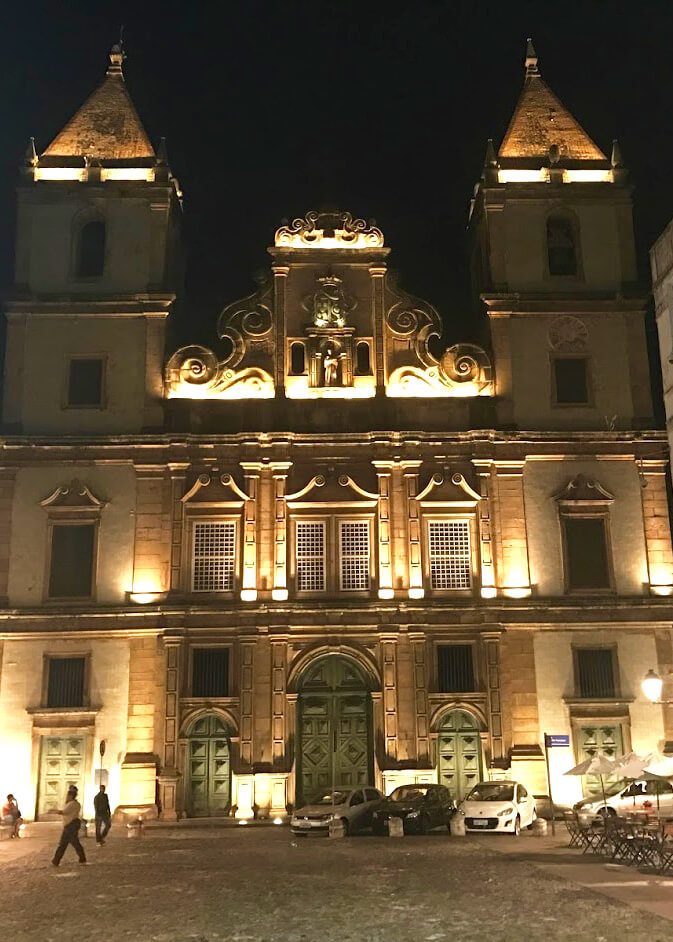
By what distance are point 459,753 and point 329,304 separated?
14990 millimetres

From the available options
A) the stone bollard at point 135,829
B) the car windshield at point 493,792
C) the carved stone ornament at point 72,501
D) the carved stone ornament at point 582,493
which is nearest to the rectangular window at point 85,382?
the carved stone ornament at point 72,501

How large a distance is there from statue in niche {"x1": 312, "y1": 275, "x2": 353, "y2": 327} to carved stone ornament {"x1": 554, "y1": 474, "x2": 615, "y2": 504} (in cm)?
905

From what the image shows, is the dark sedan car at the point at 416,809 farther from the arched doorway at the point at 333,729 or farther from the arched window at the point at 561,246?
the arched window at the point at 561,246

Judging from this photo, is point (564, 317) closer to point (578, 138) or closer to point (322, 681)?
point (578, 138)

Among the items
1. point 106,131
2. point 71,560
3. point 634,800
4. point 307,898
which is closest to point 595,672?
point 634,800

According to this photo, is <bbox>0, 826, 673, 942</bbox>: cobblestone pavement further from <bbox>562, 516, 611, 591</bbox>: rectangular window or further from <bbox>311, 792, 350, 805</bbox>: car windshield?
<bbox>562, 516, 611, 591</bbox>: rectangular window

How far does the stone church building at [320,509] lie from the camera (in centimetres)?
3195

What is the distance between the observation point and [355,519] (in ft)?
111

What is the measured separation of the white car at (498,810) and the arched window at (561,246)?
18.1m

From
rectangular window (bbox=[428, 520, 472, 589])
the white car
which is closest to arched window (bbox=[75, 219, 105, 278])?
rectangular window (bbox=[428, 520, 472, 589])

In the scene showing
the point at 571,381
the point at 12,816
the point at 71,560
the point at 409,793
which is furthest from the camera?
the point at 571,381

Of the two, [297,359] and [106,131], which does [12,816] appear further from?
[106,131]

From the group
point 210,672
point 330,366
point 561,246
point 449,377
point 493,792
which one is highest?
point 561,246

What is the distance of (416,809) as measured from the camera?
2741 centimetres
